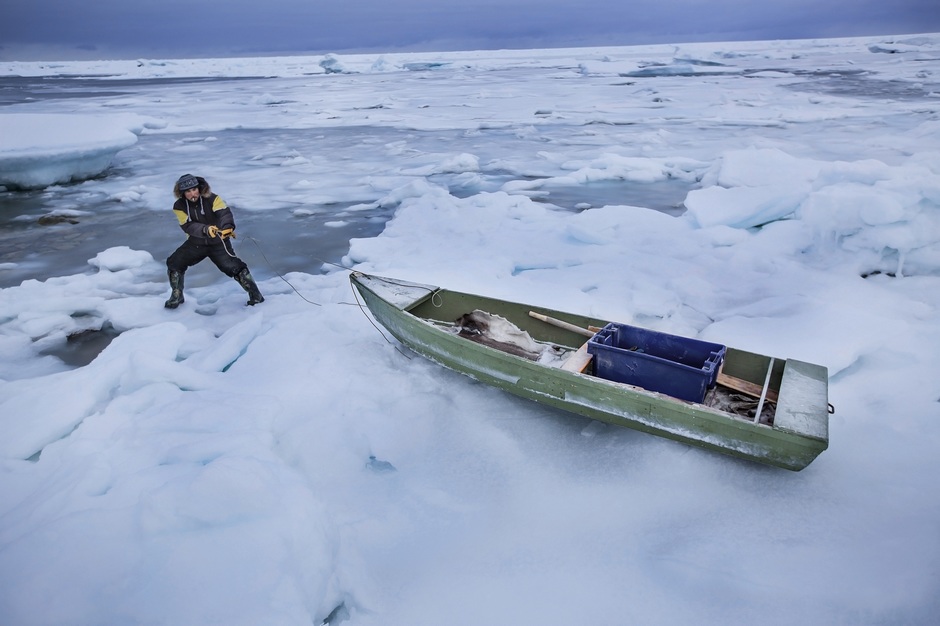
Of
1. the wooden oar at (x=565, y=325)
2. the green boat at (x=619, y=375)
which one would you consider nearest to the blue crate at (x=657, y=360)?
the green boat at (x=619, y=375)

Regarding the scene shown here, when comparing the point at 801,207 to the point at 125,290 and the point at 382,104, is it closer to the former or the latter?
the point at 125,290

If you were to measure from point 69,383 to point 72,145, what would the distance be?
8255 millimetres

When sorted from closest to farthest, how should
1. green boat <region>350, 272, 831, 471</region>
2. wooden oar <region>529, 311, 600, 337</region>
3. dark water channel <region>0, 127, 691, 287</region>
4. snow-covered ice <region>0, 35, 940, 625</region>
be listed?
snow-covered ice <region>0, 35, 940, 625</region>
green boat <region>350, 272, 831, 471</region>
wooden oar <region>529, 311, 600, 337</region>
dark water channel <region>0, 127, 691, 287</region>

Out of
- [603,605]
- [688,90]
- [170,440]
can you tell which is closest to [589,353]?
[603,605]

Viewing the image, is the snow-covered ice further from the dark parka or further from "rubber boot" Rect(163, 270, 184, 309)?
the dark parka

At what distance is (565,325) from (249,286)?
10.2 ft

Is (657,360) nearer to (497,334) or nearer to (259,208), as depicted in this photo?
(497,334)

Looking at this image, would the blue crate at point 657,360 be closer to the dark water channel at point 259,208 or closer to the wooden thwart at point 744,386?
the wooden thwart at point 744,386

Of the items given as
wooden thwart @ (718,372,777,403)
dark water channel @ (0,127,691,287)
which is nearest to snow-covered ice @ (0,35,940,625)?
dark water channel @ (0,127,691,287)

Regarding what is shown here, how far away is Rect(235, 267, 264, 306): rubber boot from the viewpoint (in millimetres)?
5340

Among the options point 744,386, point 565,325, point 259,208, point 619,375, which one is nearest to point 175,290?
point 565,325

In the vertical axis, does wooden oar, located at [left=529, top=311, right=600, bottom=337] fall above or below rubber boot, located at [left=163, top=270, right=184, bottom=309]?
above

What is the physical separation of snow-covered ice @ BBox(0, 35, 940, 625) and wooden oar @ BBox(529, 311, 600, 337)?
686mm

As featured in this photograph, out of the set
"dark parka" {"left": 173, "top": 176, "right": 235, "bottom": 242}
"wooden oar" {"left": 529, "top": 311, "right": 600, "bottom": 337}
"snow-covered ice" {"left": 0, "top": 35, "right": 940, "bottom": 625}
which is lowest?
"snow-covered ice" {"left": 0, "top": 35, "right": 940, "bottom": 625}
